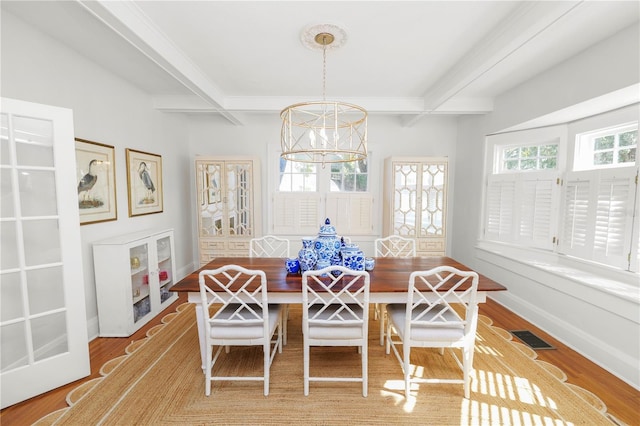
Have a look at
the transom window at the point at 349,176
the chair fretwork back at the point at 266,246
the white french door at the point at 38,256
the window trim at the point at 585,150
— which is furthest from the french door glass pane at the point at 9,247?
the window trim at the point at 585,150

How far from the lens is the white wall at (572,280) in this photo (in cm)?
194

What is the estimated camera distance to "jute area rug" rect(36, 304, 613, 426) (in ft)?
5.37

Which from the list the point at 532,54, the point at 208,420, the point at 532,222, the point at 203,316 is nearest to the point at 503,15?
the point at 532,54

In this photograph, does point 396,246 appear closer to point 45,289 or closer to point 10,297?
point 45,289

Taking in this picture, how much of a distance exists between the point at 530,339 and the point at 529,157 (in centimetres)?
202

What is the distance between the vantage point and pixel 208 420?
1.62 metres

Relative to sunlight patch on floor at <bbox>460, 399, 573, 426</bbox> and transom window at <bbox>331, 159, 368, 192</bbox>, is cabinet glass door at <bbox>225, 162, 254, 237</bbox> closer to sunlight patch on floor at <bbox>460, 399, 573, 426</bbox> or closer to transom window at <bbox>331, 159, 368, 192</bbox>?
transom window at <bbox>331, 159, 368, 192</bbox>

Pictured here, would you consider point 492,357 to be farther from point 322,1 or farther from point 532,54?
point 322,1

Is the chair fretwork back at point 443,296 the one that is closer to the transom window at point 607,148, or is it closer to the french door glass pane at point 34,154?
the transom window at point 607,148

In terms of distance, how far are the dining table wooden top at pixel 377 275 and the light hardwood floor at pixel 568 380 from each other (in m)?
0.96

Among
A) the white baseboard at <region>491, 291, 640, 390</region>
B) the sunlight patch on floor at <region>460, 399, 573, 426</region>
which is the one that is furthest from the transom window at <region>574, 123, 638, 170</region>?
the sunlight patch on floor at <region>460, 399, 573, 426</region>

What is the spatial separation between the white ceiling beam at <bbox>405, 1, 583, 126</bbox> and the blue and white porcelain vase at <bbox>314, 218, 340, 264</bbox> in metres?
1.80

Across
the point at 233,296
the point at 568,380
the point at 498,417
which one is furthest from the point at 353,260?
the point at 568,380

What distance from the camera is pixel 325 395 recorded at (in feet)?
5.93
